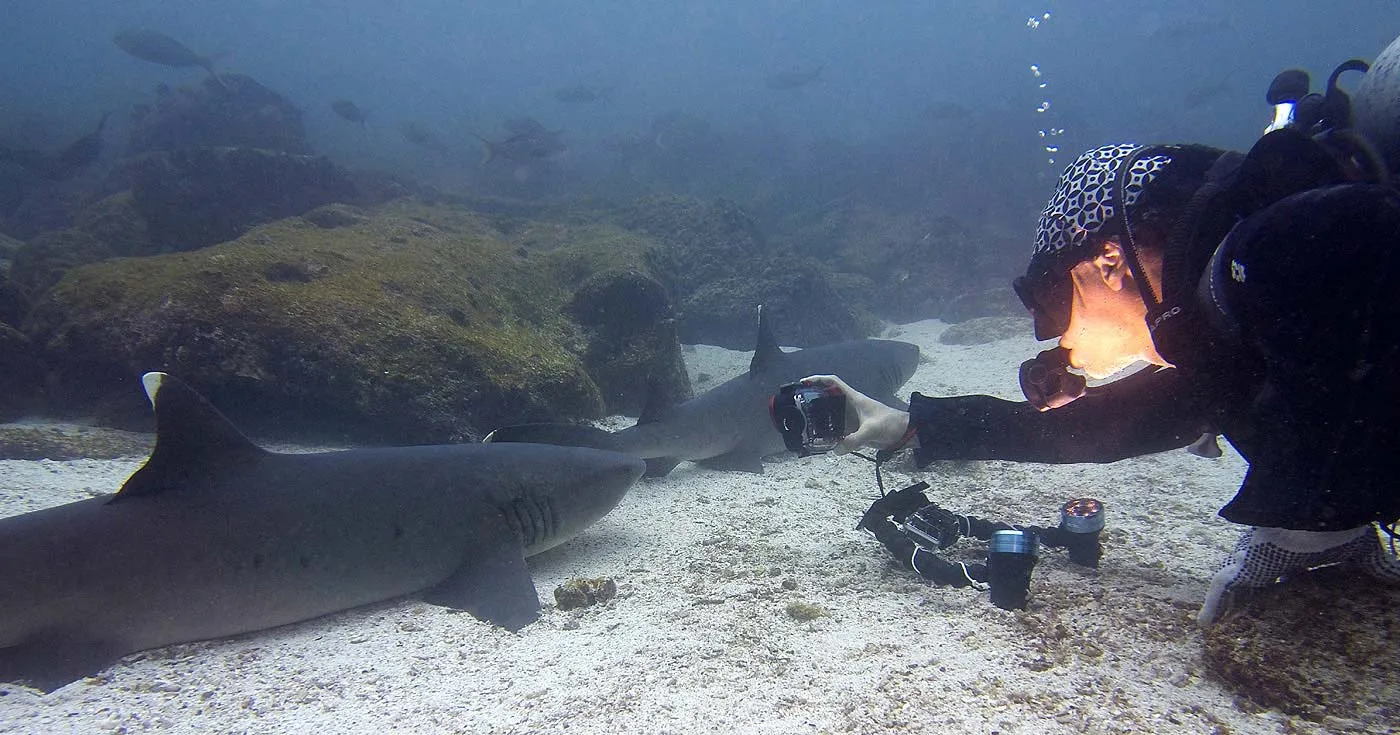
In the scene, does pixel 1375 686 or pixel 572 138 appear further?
pixel 572 138

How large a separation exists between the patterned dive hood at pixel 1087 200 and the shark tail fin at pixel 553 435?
3.63 metres

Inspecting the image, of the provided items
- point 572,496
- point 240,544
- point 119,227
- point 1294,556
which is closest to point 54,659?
point 240,544

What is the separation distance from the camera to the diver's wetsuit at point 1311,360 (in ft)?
4.82

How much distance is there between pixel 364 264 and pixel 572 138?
166ft

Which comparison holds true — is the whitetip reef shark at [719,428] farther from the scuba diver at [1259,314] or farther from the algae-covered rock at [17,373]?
the algae-covered rock at [17,373]

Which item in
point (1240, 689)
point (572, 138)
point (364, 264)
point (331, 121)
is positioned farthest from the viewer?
point (331, 121)

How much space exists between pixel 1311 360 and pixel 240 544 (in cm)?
427

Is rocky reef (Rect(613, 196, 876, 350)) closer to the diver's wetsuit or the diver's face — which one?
the diver's face

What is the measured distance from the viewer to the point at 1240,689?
6.70 ft

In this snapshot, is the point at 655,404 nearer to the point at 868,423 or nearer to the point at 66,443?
the point at 868,423

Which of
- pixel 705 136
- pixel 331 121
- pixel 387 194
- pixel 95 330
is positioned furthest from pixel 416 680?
pixel 331 121

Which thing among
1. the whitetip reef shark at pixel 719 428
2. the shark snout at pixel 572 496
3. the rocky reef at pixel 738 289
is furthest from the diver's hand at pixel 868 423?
the rocky reef at pixel 738 289

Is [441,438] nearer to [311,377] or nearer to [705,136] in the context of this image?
[311,377]

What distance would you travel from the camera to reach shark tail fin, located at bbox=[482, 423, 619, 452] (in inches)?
185
